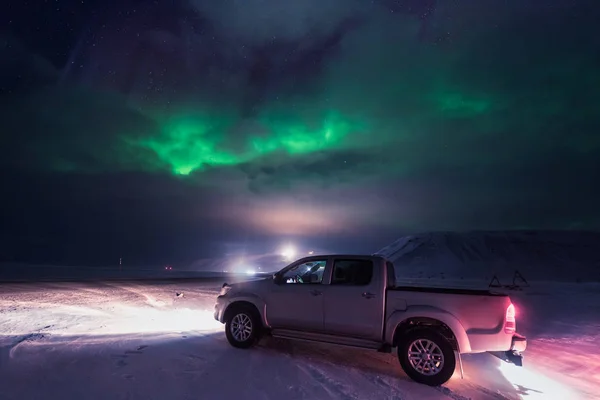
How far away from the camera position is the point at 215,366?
6.32 meters

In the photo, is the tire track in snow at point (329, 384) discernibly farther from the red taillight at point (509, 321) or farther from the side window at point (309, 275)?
the red taillight at point (509, 321)

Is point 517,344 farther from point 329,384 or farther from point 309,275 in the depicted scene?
point 309,275

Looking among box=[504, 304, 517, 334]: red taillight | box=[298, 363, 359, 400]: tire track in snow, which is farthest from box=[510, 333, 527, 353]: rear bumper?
box=[298, 363, 359, 400]: tire track in snow

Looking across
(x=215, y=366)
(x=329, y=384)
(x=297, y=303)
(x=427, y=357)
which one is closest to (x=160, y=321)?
(x=215, y=366)

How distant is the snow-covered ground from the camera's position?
17.2ft

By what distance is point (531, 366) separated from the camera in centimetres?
758

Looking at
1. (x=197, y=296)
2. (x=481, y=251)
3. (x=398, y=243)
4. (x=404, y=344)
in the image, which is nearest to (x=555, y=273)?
(x=481, y=251)

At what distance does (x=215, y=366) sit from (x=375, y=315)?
296 cm

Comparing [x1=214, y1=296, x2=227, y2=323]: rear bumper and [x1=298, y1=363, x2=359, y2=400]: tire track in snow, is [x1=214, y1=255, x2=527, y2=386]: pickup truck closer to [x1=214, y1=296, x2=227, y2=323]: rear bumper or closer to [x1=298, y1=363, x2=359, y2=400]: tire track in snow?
[x1=214, y1=296, x2=227, y2=323]: rear bumper

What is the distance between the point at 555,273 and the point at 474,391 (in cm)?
6639

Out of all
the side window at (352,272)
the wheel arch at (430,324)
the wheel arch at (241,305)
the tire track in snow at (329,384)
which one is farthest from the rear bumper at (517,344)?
the wheel arch at (241,305)

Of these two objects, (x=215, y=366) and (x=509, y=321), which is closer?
(x=509, y=321)

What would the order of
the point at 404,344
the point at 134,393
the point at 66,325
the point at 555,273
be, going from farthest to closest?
the point at 555,273, the point at 66,325, the point at 404,344, the point at 134,393

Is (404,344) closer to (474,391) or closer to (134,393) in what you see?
(474,391)
